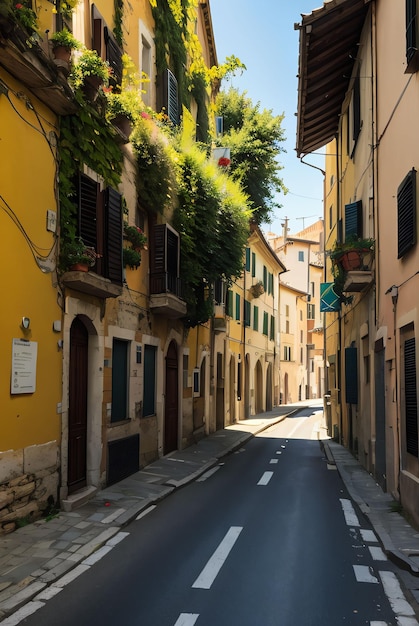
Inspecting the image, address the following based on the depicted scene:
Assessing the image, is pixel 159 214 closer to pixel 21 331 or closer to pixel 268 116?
pixel 21 331

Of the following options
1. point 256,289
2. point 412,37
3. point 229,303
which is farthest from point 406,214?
point 256,289

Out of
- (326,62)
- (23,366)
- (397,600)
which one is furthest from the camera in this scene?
(326,62)

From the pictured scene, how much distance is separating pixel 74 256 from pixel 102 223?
1.80 m

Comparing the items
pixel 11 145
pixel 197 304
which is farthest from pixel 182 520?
pixel 197 304

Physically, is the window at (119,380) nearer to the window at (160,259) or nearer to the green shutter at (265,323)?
the window at (160,259)

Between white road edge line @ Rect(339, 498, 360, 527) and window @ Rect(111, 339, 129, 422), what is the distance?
4.68 m

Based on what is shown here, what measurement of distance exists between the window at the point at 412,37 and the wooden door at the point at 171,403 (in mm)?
10041

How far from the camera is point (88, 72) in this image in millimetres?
9906

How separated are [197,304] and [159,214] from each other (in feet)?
12.4

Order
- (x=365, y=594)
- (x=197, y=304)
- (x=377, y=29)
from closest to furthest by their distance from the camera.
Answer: (x=365, y=594) < (x=377, y=29) < (x=197, y=304)

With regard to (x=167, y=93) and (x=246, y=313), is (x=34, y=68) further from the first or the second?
(x=246, y=313)

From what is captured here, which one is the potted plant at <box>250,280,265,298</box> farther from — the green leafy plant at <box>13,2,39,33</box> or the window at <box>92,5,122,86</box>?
the green leafy plant at <box>13,2,39,33</box>

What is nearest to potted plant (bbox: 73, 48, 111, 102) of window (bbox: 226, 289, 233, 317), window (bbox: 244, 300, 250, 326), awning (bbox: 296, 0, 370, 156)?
awning (bbox: 296, 0, 370, 156)

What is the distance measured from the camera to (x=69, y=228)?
982 centimetres
